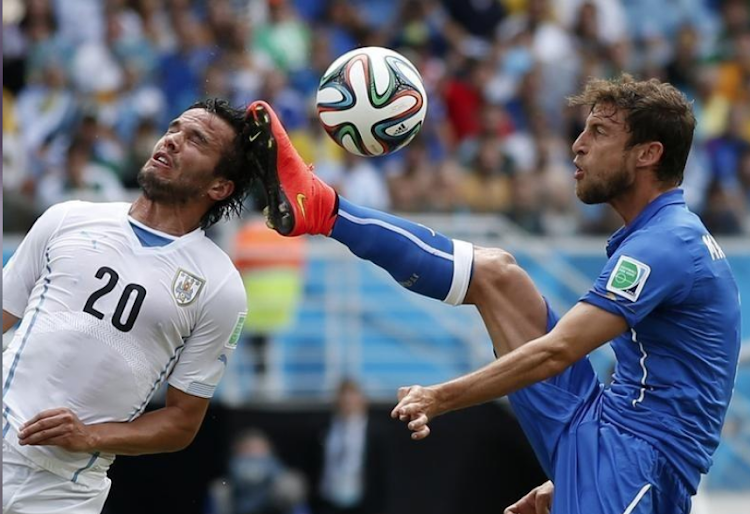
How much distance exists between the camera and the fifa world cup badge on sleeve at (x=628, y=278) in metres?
4.83

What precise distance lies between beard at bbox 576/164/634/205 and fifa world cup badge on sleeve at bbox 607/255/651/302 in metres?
0.44

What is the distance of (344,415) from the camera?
10.7m

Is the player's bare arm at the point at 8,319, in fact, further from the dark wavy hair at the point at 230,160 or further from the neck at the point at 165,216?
the dark wavy hair at the point at 230,160

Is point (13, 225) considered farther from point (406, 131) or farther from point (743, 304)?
point (743, 304)

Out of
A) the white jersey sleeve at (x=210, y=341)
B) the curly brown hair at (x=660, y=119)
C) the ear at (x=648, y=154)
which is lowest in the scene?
the white jersey sleeve at (x=210, y=341)

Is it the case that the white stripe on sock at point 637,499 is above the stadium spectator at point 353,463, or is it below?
above

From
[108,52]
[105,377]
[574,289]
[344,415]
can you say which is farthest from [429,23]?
[105,377]

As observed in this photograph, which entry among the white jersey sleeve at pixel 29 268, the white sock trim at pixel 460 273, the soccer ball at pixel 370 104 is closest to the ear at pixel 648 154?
the white sock trim at pixel 460 273

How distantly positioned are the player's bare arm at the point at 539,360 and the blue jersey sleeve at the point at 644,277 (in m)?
0.05

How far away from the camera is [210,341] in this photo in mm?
5336

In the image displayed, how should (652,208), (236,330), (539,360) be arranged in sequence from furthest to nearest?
(236,330)
(652,208)
(539,360)

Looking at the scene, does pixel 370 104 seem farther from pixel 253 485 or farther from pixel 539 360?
pixel 253 485

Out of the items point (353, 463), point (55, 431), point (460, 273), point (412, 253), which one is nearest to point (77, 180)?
point (353, 463)

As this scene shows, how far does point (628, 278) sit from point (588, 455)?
0.81 m
